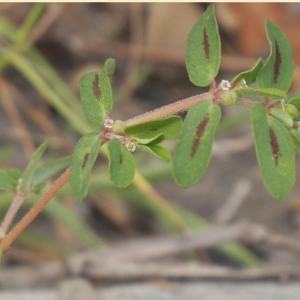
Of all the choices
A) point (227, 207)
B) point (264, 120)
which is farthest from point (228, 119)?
point (264, 120)

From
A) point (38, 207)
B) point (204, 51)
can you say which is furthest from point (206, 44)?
point (38, 207)

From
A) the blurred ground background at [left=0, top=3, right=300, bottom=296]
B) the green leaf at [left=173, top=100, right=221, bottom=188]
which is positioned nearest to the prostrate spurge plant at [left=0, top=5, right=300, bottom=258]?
the green leaf at [left=173, top=100, right=221, bottom=188]

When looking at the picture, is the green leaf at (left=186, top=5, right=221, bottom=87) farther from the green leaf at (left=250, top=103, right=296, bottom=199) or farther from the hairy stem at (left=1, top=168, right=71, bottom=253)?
the hairy stem at (left=1, top=168, right=71, bottom=253)

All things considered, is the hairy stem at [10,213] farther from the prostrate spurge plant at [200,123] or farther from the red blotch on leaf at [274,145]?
the red blotch on leaf at [274,145]

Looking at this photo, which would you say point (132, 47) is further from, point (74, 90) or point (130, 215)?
point (130, 215)

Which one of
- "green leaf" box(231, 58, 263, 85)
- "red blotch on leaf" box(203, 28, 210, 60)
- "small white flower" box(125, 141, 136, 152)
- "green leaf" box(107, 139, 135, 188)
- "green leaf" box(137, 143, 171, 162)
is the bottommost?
"green leaf" box(107, 139, 135, 188)

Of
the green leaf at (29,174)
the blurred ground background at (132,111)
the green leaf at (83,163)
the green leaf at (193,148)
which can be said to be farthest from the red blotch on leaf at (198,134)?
the blurred ground background at (132,111)
